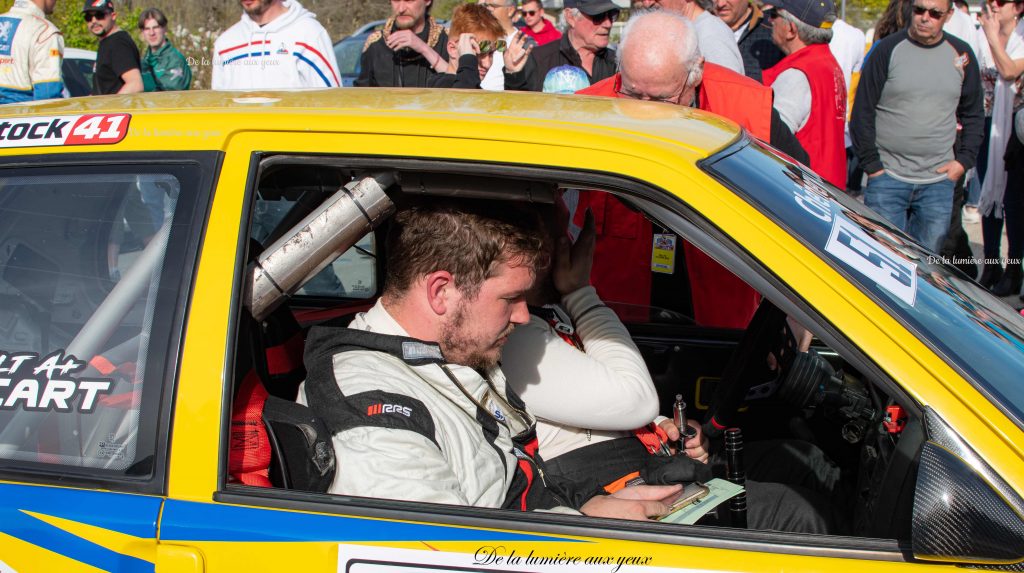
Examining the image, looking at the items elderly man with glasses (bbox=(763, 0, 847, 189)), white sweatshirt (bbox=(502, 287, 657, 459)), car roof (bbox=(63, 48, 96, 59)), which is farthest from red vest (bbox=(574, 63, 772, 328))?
car roof (bbox=(63, 48, 96, 59))

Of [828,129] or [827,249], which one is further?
[828,129]

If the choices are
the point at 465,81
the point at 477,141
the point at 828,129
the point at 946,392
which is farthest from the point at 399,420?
the point at 465,81

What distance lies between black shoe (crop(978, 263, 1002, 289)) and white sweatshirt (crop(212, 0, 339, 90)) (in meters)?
4.32

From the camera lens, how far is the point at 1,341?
1.74 meters

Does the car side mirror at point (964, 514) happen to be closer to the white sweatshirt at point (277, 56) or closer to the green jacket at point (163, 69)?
the white sweatshirt at point (277, 56)

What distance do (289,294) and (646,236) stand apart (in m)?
1.88

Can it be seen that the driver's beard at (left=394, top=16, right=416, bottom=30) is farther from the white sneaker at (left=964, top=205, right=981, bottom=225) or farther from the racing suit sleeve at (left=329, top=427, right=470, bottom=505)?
the white sneaker at (left=964, top=205, right=981, bottom=225)

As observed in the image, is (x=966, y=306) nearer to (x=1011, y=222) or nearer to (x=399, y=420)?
(x=399, y=420)

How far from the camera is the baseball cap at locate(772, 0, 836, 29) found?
4.57 meters

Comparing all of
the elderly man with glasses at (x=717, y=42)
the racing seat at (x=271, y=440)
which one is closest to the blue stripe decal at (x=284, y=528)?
the racing seat at (x=271, y=440)

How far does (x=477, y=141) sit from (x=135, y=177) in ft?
1.99

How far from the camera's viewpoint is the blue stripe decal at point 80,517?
156 cm

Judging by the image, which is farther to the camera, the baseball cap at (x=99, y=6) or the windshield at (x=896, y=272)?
the baseball cap at (x=99, y=6)

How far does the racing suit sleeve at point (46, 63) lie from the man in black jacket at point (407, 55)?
82.7 inches
